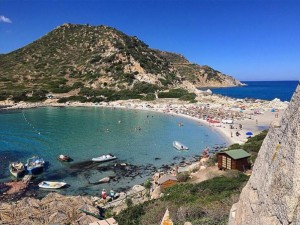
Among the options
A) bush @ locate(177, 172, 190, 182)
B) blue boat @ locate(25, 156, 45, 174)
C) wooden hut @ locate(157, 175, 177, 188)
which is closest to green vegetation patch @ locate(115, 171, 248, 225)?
Answer: wooden hut @ locate(157, 175, 177, 188)

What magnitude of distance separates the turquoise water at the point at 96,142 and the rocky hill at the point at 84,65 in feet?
104

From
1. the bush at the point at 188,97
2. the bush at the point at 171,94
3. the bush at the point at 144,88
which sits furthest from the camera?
the bush at the point at 144,88

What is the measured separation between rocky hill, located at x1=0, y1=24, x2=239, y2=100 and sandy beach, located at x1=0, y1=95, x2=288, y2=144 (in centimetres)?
1262

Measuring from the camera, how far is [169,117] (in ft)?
213

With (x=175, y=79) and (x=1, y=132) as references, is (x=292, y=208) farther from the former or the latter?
(x=175, y=79)

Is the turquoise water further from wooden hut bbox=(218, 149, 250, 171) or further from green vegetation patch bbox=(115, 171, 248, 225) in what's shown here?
green vegetation patch bbox=(115, 171, 248, 225)

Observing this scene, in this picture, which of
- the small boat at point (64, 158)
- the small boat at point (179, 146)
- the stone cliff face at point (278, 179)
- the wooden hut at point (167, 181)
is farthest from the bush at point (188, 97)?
the stone cliff face at point (278, 179)

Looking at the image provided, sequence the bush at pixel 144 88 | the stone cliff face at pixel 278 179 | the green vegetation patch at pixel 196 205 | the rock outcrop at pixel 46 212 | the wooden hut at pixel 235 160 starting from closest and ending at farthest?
the stone cliff face at pixel 278 179 < the green vegetation patch at pixel 196 205 < the rock outcrop at pixel 46 212 < the wooden hut at pixel 235 160 < the bush at pixel 144 88

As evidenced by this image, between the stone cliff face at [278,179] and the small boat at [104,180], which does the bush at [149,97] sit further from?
the stone cliff face at [278,179]

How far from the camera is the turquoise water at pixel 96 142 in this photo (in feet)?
94.8

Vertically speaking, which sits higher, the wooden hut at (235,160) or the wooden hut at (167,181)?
the wooden hut at (235,160)

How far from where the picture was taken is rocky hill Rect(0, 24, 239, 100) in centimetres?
10044

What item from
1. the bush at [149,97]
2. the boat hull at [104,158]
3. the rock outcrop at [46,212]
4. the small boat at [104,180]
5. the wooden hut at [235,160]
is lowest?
the small boat at [104,180]

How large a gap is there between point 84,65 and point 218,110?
205 ft
